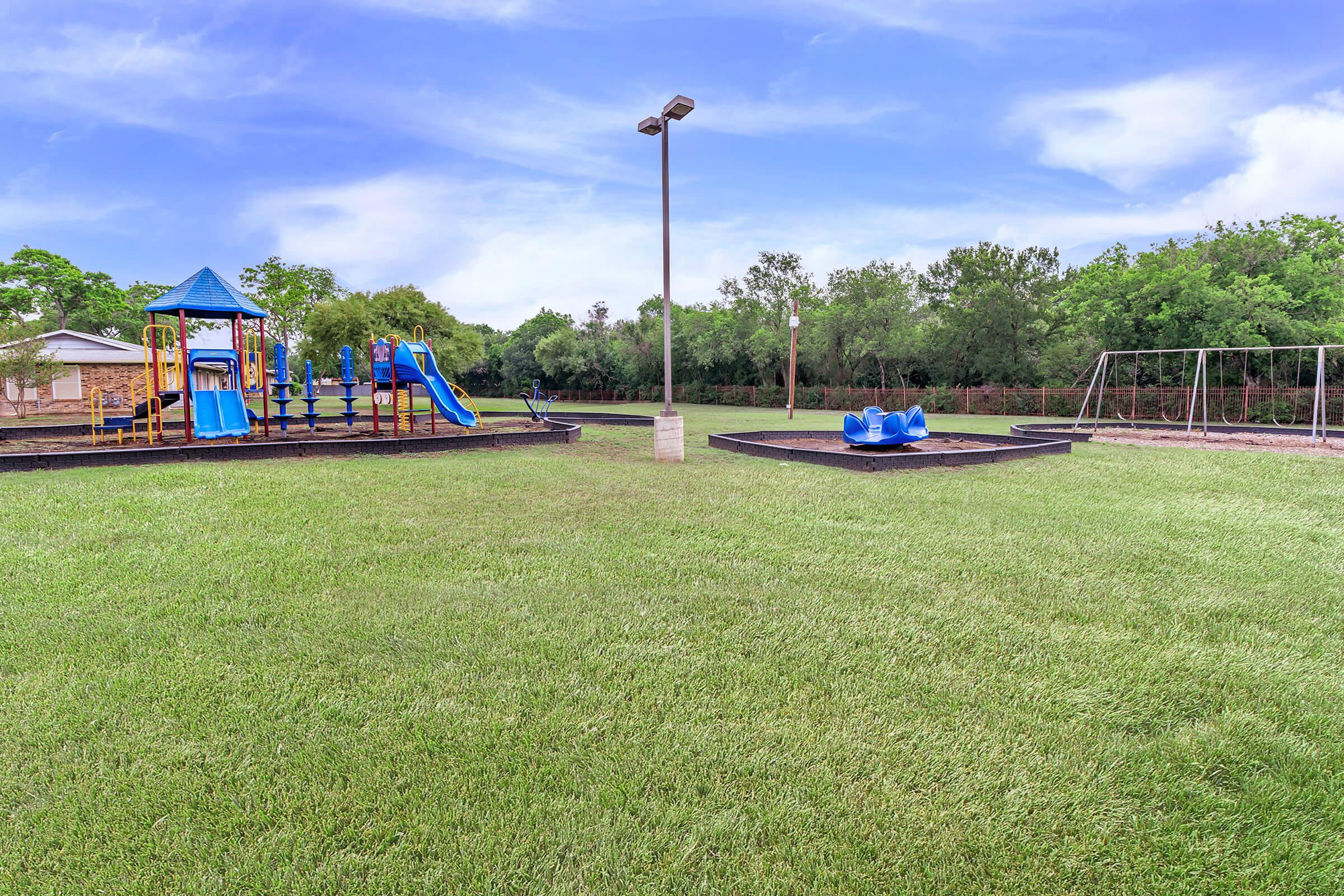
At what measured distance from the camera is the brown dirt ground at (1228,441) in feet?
39.3

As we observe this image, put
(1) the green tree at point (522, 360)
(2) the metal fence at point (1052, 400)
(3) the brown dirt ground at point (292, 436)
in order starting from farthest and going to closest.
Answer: (1) the green tree at point (522, 360)
(2) the metal fence at point (1052, 400)
(3) the brown dirt ground at point (292, 436)

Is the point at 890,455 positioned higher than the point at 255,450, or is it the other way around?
the point at 255,450

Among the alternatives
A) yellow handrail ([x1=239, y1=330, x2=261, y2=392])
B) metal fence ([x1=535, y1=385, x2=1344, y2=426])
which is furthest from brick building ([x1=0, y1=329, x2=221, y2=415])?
metal fence ([x1=535, y1=385, x2=1344, y2=426])

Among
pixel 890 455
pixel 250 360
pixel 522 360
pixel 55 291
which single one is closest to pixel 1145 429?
pixel 890 455

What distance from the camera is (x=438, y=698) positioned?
2820 millimetres

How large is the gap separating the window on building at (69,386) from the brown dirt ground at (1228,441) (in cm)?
3679

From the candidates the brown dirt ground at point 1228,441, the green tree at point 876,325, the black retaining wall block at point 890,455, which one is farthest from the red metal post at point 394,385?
the green tree at point 876,325

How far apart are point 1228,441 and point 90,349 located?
40076 millimetres

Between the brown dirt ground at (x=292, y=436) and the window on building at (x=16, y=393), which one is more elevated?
the window on building at (x=16, y=393)

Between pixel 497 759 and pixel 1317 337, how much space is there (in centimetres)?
3050

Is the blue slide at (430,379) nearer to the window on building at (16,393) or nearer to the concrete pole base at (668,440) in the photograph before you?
the concrete pole base at (668,440)

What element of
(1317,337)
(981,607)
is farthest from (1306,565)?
(1317,337)

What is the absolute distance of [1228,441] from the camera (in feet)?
45.5

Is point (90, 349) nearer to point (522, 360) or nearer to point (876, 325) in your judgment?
point (522, 360)
